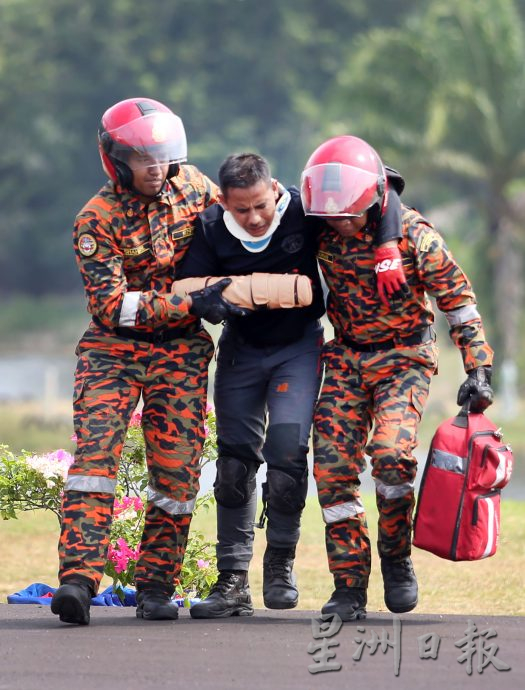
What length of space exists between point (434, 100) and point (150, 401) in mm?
23540

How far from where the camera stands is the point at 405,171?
27953 millimetres

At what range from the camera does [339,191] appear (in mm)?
6645

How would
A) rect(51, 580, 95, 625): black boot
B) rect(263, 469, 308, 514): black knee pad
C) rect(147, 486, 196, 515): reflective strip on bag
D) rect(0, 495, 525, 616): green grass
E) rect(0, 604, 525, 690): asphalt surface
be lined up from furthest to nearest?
rect(0, 495, 525, 616): green grass
rect(147, 486, 196, 515): reflective strip on bag
rect(263, 469, 308, 514): black knee pad
rect(51, 580, 95, 625): black boot
rect(0, 604, 525, 690): asphalt surface

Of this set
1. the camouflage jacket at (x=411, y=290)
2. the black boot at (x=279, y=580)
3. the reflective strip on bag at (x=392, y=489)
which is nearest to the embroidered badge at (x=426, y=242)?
the camouflage jacket at (x=411, y=290)

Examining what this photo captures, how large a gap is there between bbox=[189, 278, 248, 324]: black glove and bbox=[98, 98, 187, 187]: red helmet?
56 cm

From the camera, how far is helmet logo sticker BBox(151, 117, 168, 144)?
6.77 m

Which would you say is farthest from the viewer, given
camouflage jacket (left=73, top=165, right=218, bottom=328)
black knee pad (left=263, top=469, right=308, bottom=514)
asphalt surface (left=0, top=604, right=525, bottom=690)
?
black knee pad (left=263, top=469, right=308, bottom=514)

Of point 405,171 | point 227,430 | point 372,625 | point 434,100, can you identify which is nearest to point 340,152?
point 227,430

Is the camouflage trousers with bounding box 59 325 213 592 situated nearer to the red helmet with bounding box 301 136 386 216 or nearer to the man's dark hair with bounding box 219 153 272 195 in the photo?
the man's dark hair with bounding box 219 153 272 195

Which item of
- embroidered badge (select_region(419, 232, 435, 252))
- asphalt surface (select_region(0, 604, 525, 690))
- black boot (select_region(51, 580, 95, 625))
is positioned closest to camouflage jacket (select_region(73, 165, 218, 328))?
embroidered badge (select_region(419, 232, 435, 252))

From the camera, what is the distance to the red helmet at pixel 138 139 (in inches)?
266

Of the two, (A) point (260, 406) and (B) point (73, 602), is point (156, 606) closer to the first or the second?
(B) point (73, 602)

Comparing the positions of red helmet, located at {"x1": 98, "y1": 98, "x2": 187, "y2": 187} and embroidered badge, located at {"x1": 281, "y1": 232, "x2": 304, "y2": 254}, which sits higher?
red helmet, located at {"x1": 98, "y1": 98, "x2": 187, "y2": 187}

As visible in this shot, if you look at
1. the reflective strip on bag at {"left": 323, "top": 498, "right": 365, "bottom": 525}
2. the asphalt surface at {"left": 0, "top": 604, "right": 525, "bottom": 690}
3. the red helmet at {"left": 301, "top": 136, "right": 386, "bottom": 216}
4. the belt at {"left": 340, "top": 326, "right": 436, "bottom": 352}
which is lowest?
the asphalt surface at {"left": 0, "top": 604, "right": 525, "bottom": 690}
